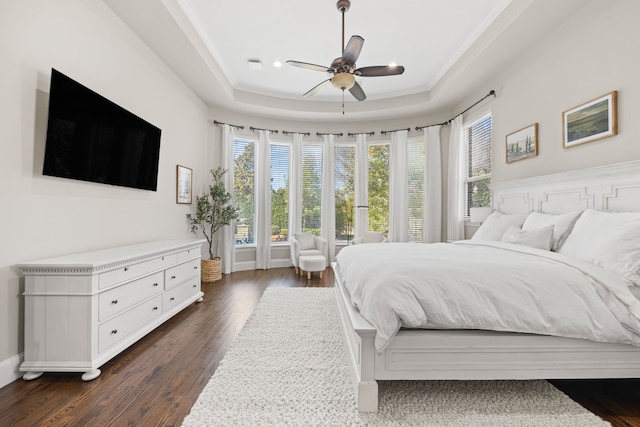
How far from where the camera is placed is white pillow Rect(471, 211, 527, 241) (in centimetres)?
315

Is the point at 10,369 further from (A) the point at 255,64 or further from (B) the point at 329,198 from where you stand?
(B) the point at 329,198

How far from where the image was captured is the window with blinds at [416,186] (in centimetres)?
567

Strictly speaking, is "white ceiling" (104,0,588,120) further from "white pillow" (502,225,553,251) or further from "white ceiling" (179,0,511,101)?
"white pillow" (502,225,553,251)

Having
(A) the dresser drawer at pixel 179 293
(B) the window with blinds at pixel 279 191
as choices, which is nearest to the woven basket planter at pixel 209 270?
(A) the dresser drawer at pixel 179 293

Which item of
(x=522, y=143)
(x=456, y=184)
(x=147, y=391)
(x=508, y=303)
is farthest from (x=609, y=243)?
(x=456, y=184)

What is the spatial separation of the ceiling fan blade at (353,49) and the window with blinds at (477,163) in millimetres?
2737

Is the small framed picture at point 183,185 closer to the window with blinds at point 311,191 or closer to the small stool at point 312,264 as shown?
the small stool at point 312,264

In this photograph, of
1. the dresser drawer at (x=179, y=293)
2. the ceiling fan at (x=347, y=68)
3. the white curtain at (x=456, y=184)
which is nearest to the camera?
the ceiling fan at (x=347, y=68)

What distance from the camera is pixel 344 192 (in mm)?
6031

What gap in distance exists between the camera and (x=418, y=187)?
570 centimetres

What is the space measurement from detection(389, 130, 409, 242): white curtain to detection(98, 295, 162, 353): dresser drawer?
4184mm

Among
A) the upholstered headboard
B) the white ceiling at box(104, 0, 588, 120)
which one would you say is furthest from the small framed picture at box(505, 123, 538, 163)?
the white ceiling at box(104, 0, 588, 120)

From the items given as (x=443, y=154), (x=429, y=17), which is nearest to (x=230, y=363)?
(x=429, y=17)

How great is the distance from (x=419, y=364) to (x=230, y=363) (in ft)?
4.28
